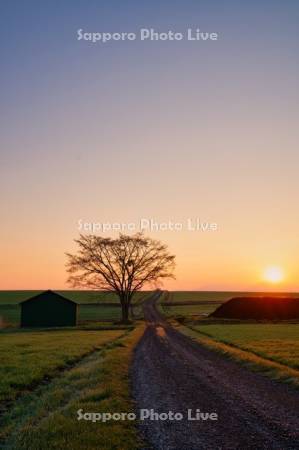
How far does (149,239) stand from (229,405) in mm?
62105

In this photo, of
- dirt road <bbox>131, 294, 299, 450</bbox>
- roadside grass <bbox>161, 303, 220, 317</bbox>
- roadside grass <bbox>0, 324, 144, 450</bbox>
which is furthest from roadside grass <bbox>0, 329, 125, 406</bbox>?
roadside grass <bbox>161, 303, 220, 317</bbox>

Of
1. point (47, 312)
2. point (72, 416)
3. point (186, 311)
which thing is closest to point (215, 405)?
point (72, 416)

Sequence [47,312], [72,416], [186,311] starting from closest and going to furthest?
1. [72,416]
2. [47,312]
3. [186,311]

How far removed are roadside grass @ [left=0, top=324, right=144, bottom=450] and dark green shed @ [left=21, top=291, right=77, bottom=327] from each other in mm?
51229

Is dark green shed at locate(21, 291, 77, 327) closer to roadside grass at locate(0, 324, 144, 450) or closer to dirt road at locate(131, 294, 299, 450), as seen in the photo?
dirt road at locate(131, 294, 299, 450)

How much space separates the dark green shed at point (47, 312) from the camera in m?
69.9

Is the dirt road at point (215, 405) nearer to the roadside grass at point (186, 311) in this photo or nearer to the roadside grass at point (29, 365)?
the roadside grass at point (29, 365)

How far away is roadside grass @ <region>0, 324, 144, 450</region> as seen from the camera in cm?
1020

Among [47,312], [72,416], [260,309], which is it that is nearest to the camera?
[72,416]

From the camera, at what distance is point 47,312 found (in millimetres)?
70625

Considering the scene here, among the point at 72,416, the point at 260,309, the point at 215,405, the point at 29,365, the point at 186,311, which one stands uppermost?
the point at 72,416

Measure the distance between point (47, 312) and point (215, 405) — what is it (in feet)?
198

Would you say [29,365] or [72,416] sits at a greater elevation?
[72,416]

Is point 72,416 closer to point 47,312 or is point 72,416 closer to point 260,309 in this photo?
point 47,312
